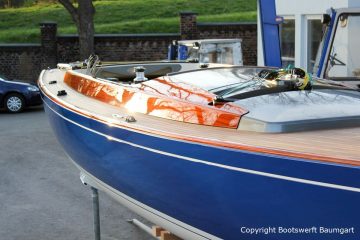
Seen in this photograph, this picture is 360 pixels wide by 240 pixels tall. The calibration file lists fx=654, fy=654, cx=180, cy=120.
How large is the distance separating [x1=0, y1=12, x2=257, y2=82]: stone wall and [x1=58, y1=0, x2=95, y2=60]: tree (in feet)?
1.94

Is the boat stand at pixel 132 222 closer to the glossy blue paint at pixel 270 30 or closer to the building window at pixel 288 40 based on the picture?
the glossy blue paint at pixel 270 30

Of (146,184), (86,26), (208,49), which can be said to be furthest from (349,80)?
(86,26)

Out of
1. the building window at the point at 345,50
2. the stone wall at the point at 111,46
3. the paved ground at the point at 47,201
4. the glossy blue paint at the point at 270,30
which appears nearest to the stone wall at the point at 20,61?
the stone wall at the point at 111,46

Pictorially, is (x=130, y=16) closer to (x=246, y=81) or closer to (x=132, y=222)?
(x=132, y=222)

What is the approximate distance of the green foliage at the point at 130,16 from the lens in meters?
25.3

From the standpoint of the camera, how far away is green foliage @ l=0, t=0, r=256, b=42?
25.3 metres

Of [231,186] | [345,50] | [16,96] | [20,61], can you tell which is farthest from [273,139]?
[20,61]

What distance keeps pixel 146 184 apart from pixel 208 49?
40.2 feet

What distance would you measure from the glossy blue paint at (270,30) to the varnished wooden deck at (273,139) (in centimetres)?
319

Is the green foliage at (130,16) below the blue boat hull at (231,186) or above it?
above

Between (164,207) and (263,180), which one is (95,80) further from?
(263,180)

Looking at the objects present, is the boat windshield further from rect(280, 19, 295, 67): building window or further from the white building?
rect(280, 19, 295, 67): building window

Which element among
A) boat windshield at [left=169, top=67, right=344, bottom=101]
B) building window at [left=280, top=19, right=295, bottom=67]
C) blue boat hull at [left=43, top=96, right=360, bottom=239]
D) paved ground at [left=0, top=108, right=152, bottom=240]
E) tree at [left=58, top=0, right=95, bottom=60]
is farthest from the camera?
tree at [left=58, top=0, right=95, bottom=60]

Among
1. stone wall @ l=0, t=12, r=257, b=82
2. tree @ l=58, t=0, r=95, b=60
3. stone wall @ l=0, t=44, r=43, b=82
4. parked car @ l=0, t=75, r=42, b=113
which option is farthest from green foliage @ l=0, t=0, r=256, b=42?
parked car @ l=0, t=75, r=42, b=113
